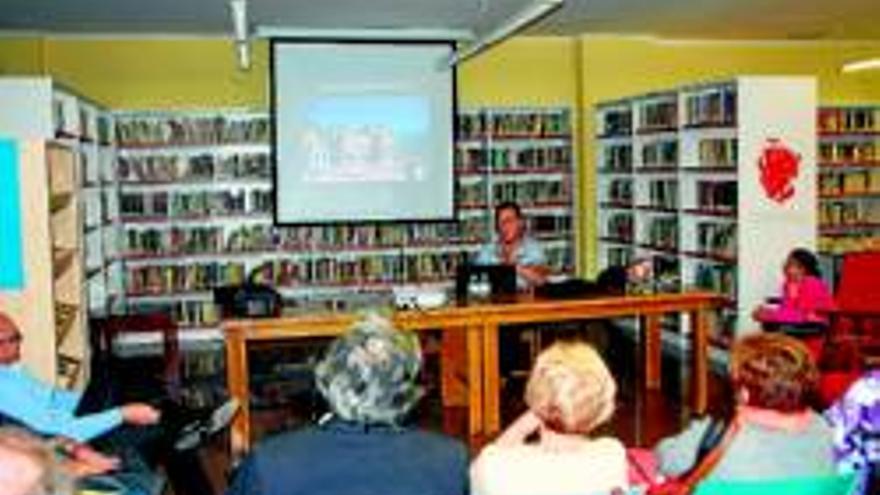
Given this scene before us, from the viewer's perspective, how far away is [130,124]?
9.84m

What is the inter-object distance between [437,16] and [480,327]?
3.91 meters

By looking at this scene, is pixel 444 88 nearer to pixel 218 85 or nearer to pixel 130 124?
pixel 218 85

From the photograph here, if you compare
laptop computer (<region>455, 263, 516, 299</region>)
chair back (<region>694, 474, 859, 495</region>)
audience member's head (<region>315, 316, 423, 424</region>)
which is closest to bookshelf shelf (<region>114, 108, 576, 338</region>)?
laptop computer (<region>455, 263, 516, 299</region>)

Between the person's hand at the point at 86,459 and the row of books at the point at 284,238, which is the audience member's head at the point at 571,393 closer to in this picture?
the person's hand at the point at 86,459

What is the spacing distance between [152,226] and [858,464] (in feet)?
25.7

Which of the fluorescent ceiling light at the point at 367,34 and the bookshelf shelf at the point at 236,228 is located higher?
the fluorescent ceiling light at the point at 367,34

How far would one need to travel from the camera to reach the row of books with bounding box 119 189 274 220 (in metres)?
9.89

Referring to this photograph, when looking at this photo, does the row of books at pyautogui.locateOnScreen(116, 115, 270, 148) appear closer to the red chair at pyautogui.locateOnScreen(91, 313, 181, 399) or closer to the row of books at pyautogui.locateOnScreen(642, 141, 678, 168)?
the red chair at pyautogui.locateOnScreen(91, 313, 181, 399)

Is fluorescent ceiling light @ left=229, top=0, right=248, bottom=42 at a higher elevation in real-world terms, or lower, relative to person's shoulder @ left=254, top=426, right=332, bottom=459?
higher

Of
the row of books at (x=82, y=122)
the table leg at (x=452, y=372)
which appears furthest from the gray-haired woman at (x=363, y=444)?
the row of books at (x=82, y=122)

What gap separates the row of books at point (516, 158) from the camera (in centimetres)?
1051

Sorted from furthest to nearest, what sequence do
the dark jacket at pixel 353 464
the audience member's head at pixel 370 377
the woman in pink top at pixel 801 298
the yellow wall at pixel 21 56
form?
the yellow wall at pixel 21 56, the woman in pink top at pixel 801 298, the audience member's head at pixel 370 377, the dark jacket at pixel 353 464

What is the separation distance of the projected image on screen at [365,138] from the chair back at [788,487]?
26.1 feet

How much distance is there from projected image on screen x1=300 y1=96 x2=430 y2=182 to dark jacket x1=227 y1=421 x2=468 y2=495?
7753 millimetres
